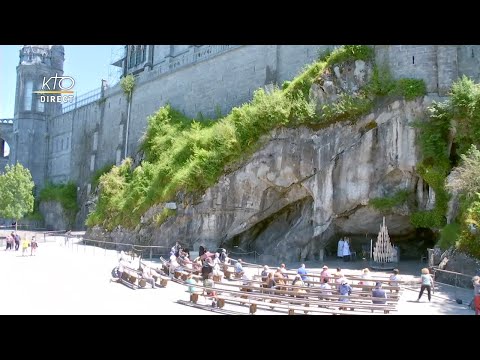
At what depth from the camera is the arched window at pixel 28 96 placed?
6062 cm

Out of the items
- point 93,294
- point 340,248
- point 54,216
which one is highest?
point 54,216

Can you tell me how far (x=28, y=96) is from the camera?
199 ft

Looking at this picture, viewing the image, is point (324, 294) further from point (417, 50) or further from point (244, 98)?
point (244, 98)

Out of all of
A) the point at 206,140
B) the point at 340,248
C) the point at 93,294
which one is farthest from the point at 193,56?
the point at 93,294

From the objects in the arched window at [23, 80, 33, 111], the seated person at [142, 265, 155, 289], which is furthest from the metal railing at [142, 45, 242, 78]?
the arched window at [23, 80, 33, 111]

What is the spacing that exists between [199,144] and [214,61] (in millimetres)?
8046

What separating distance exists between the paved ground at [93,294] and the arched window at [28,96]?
43.1 meters

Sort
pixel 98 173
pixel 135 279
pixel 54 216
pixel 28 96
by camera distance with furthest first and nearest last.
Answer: pixel 28 96 < pixel 54 216 < pixel 98 173 < pixel 135 279

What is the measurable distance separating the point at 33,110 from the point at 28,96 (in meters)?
2.05

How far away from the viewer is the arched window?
6062cm

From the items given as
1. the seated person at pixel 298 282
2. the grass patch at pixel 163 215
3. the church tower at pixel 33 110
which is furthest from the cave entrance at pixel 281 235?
the church tower at pixel 33 110

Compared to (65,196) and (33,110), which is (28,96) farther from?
(65,196)

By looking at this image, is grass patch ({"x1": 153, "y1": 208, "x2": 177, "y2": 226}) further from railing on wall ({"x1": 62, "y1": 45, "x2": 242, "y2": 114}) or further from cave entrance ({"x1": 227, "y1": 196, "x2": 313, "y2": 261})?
railing on wall ({"x1": 62, "y1": 45, "x2": 242, "y2": 114})
